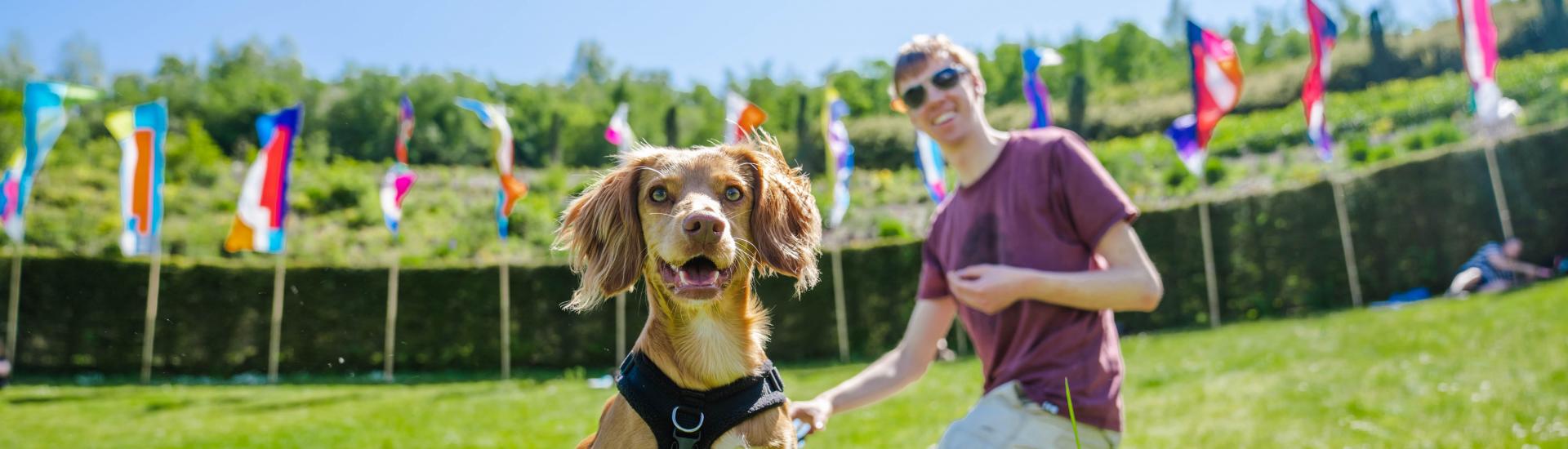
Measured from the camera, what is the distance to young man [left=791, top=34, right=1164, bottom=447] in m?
2.85

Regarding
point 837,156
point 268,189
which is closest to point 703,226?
point 837,156

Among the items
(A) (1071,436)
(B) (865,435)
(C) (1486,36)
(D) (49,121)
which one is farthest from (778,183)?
(D) (49,121)

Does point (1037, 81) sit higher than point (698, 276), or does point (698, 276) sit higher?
point (1037, 81)

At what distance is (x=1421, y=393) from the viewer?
8.66 meters

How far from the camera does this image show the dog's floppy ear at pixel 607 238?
2182 millimetres

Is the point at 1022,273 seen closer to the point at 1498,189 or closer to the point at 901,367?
the point at 901,367

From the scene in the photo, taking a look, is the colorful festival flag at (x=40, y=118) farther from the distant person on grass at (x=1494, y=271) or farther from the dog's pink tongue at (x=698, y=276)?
the distant person on grass at (x=1494, y=271)

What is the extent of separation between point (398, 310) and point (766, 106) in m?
23.8

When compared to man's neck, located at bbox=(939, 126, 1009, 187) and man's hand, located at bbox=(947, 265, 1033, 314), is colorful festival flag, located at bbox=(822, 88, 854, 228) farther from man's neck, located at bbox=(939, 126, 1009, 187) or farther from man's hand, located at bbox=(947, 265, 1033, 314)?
man's hand, located at bbox=(947, 265, 1033, 314)

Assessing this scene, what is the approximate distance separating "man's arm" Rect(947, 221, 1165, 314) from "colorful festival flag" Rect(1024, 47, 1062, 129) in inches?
569

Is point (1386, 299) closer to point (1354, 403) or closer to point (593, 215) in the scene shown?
point (1354, 403)

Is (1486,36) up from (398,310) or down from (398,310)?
up

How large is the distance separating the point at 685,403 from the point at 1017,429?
1.16m

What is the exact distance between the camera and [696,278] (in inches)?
82.2
